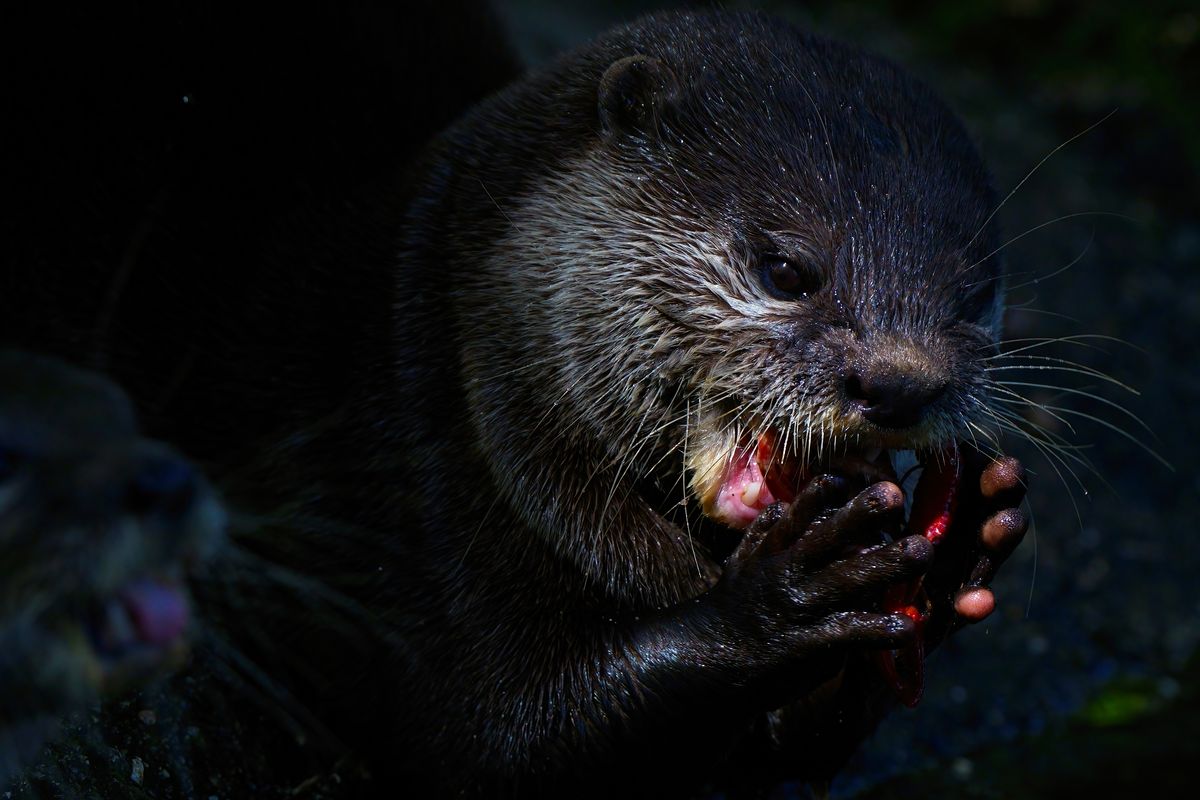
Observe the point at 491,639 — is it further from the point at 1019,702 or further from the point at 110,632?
the point at 1019,702

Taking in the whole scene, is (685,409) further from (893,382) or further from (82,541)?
(82,541)

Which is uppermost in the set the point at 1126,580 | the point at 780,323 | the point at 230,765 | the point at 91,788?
the point at 780,323

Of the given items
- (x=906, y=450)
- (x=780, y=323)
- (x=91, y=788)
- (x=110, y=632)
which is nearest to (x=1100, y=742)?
(x=906, y=450)

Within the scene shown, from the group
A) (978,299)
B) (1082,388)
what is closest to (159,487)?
(978,299)

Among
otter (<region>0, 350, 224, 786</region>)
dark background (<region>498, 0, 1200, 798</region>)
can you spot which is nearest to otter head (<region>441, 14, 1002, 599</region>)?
dark background (<region>498, 0, 1200, 798</region>)

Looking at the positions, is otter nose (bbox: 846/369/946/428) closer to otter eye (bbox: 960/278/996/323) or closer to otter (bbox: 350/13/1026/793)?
otter (bbox: 350/13/1026/793)
